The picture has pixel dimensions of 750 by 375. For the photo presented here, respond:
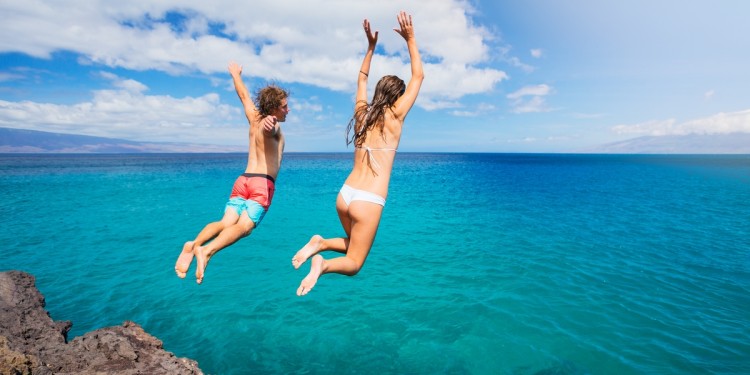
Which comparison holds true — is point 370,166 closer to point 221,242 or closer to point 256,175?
point 256,175

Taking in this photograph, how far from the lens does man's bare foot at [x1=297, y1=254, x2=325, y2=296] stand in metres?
4.03

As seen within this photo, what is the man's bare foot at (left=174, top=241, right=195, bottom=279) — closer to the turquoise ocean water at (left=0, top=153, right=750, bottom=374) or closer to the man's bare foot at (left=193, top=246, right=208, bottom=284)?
the man's bare foot at (left=193, top=246, right=208, bottom=284)

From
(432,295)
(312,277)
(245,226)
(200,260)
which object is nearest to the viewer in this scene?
(312,277)

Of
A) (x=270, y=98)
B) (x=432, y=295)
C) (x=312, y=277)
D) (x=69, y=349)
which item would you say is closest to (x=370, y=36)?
(x=270, y=98)

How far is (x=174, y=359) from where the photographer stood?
6875 millimetres

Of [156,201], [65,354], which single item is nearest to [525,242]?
[65,354]

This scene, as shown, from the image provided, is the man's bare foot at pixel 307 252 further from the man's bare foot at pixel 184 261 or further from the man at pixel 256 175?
the man's bare foot at pixel 184 261

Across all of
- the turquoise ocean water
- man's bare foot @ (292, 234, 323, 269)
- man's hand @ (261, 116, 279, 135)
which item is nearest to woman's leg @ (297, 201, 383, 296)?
man's bare foot @ (292, 234, 323, 269)

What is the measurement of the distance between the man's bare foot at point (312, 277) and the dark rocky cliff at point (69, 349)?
401cm

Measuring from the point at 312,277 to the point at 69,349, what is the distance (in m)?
5.69

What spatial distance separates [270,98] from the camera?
17.7ft

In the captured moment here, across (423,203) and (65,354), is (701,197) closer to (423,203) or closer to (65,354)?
(423,203)

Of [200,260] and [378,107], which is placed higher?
[378,107]

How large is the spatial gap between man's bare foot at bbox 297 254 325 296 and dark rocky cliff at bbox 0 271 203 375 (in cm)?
401
